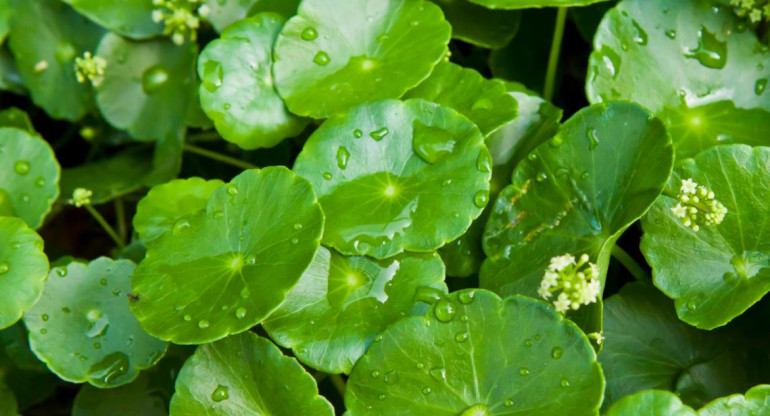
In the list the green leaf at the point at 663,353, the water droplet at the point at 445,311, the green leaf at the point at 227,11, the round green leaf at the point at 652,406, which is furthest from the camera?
the green leaf at the point at 227,11

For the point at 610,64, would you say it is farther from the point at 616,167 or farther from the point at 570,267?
the point at 570,267

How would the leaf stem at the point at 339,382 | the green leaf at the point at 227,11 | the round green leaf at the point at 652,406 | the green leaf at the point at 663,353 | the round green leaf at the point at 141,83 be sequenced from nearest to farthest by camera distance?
the round green leaf at the point at 652,406, the green leaf at the point at 663,353, the leaf stem at the point at 339,382, the green leaf at the point at 227,11, the round green leaf at the point at 141,83

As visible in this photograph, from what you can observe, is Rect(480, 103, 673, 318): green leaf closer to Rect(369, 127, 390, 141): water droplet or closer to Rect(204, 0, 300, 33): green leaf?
Rect(369, 127, 390, 141): water droplet

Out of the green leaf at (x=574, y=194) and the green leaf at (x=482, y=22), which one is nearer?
the green leaf at (x=574, y=194)

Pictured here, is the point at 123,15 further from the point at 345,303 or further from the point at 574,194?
the point at 574,194

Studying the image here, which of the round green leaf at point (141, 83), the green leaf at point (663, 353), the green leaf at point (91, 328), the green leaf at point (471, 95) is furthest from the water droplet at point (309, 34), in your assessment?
the green leaf at point (663, 353)

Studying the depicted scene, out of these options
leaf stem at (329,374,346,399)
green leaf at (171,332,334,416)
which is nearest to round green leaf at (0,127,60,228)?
green leaf at (171,332,334,416)

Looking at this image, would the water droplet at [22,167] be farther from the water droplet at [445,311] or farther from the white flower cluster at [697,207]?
the white flower cluster at [697,207]

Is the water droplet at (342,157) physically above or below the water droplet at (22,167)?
above

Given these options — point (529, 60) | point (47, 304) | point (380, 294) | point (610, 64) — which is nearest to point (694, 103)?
point (610, 64)
